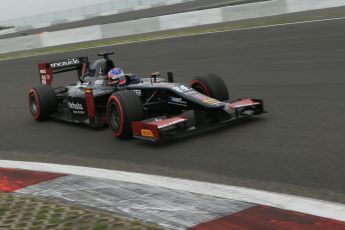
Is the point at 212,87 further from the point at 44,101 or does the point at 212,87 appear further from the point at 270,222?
the point at 270,222

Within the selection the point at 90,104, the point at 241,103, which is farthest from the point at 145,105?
the point at 241,103

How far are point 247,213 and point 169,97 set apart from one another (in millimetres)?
3730

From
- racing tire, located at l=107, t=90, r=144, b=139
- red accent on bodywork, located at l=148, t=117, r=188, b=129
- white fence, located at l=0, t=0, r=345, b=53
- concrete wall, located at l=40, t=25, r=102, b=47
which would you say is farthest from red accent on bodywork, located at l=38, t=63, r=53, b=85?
concrete wall, located at l=40, t=25, r=102, b=47

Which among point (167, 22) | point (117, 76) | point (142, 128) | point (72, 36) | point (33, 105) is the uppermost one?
point (167, 22)

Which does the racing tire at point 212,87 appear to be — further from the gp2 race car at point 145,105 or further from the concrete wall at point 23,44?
the concrete wall at point 23,44

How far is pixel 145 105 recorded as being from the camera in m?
7.54

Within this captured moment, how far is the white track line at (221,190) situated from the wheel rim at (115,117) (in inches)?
54.9

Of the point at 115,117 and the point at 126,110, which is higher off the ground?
the point at 126,110

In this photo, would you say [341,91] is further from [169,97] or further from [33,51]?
[33,51]

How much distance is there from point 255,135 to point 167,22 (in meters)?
17.4

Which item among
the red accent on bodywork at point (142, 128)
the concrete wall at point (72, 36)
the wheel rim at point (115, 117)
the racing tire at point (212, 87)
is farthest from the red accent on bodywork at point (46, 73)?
the concrete wall at point (72, 36)

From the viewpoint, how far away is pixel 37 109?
9.23m

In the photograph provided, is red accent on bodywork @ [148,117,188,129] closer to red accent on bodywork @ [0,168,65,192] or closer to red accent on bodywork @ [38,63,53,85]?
red accent on bodywork @ [0,168,65,192]

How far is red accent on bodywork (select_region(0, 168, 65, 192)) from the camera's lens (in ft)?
17.2
